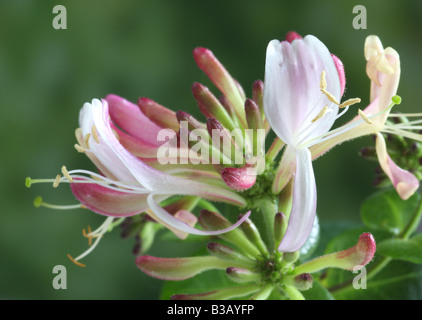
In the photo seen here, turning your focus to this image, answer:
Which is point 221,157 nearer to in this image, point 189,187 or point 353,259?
point 189,187

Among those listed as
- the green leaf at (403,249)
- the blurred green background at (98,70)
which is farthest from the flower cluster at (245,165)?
the blurred green background at (98,70)

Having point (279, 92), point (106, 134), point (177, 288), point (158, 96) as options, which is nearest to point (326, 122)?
point (279, 92)

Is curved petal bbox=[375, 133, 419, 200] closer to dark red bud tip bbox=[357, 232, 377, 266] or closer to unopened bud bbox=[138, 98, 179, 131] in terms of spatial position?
dark red bud tip bbox=[357, 232, 377, 266]

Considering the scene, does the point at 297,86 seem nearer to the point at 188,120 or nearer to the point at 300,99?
the point at 300,99

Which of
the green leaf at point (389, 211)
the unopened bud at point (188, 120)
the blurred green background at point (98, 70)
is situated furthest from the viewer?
the blurred green background at point (98, 70)

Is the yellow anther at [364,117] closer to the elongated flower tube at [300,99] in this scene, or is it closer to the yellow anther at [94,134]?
the elongated flower tube at [300,99]

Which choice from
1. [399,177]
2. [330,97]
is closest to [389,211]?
[399,177]
